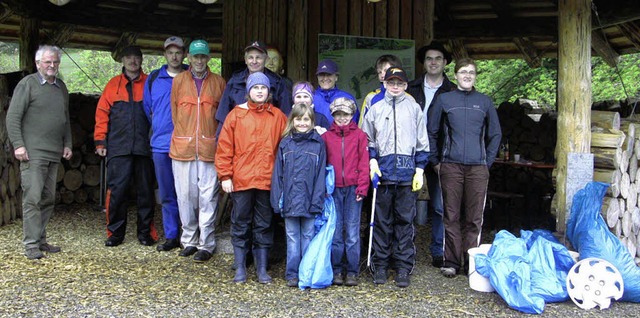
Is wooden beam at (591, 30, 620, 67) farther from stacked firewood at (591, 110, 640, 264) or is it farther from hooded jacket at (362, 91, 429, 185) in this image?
hooded jacket at (362, 91, 429, 185)

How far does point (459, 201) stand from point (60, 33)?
24.7 ft

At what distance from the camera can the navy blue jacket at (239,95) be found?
16.4ft

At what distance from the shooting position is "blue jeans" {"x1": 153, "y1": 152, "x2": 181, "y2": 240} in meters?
5.44

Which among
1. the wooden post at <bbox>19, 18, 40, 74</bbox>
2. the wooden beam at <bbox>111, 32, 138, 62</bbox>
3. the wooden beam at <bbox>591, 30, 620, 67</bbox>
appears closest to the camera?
the wooden post at <bbox>19, 18, 40, 74</bbox>

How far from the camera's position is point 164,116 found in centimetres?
539

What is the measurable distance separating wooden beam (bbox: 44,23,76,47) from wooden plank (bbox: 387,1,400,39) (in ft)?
17.7

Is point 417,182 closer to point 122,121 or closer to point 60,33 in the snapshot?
point 122,121

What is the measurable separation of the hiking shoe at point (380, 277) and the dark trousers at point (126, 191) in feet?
7.59

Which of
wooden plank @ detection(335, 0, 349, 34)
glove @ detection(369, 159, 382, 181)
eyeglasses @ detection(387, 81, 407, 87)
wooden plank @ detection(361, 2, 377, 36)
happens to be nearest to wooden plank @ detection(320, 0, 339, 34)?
wooden plank @ detection(335, 0, 349, 34)

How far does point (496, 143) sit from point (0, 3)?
640 cm

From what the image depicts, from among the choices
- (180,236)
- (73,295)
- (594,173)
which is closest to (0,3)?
(180,236)

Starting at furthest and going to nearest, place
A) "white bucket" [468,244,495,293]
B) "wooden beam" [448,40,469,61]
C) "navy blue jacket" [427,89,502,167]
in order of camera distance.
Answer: "wooden beam" [448,40,469,61] → "navy blue jacket" [427,89,502,167] → "white bucket" [468,244,495,293]

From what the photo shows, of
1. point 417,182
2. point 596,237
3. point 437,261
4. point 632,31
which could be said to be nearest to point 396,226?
point 417,182

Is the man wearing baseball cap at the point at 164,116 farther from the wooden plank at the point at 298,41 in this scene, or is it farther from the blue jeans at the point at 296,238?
the wooden plank at the point at 298,41
